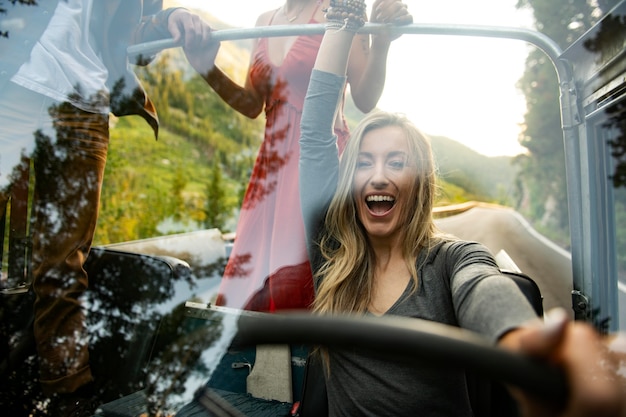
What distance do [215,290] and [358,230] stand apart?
0.44 meters

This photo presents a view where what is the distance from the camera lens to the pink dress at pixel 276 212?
1357 millimetres

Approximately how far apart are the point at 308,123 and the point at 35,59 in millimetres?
667

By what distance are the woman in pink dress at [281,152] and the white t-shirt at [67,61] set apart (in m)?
0.34

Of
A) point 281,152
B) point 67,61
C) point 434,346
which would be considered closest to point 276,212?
point 281,152

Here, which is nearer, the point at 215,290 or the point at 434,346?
the point at 434,346

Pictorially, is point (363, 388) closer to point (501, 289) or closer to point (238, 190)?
point (501, 289)

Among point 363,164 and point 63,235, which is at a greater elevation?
point 363,164

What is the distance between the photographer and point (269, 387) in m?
1.18

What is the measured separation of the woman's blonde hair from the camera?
1263 millimetres

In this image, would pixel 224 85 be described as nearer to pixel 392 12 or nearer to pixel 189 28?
pixel 189 28

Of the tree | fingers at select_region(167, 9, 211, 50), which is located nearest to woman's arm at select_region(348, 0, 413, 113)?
the tree

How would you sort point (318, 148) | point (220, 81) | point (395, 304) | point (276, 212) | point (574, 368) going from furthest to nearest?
point (220, 81)
point (276, 212)
point (318, 148)
point (395, 304)
point (574, 368)

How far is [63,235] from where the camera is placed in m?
1.35

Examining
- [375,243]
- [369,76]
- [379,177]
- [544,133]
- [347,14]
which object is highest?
[347,14]
